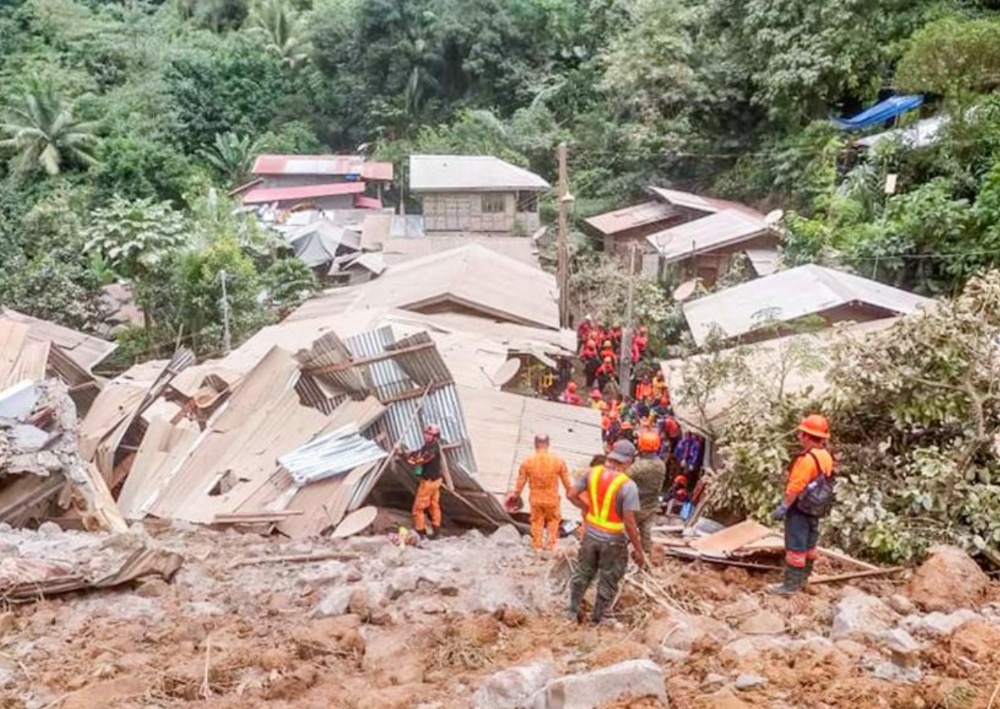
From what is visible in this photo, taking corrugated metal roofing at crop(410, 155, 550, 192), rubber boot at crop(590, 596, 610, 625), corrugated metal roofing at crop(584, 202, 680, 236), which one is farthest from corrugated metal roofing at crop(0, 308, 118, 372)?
corrugated metal roofing at crop(584, 202, 680, 236)

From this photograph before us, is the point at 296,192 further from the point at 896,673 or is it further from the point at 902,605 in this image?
the point at 896,673

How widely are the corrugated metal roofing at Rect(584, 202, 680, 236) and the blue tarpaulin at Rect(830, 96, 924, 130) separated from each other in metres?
5.60

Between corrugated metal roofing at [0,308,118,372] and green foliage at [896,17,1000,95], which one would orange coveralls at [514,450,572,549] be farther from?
green foliage at [896,17,1000,95]

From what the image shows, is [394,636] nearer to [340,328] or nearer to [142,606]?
[142,606]

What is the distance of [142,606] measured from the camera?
7.41 metres

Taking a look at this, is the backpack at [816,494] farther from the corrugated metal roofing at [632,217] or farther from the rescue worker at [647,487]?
the corrugated metal roofing at [632,217]

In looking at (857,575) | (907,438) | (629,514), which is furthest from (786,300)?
(629,514)

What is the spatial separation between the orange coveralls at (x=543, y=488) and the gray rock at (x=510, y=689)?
341cm

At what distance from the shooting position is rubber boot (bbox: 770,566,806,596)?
714 centimetres

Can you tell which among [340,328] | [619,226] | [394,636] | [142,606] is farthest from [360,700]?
[619,226]

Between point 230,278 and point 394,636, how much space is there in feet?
58.3

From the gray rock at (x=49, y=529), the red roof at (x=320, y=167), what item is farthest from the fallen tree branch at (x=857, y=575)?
the red roof at (x=320, y=167)

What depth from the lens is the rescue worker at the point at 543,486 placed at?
884cm

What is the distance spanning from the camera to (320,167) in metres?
35.1
